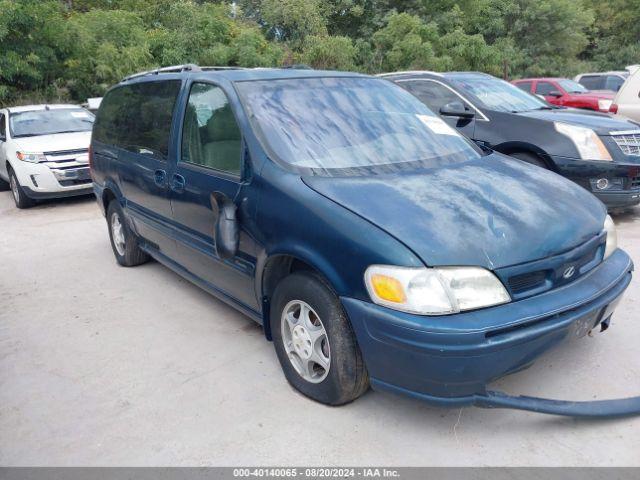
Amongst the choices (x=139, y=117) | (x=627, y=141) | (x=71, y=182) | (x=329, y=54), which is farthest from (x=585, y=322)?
(x=329, y=54)

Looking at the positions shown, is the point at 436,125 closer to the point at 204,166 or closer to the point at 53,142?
the point at 204,166

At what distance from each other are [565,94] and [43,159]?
1234cm

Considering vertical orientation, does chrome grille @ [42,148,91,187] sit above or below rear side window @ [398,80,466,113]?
below

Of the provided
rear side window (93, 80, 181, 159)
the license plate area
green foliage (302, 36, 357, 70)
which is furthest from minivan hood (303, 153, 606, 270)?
green foliage (302, 36, 357, 70)

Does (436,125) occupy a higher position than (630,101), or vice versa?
(436,125)

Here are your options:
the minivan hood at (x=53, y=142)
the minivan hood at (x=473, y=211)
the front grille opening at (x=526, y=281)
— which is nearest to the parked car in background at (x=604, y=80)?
the minivan hood at (x=53, y=142)

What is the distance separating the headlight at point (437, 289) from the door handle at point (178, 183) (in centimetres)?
192

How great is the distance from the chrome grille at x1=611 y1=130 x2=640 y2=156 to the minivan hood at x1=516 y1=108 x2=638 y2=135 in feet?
0.30

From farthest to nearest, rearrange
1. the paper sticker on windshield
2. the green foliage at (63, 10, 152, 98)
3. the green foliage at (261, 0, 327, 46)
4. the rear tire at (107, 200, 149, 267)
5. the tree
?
the green foliage at (261, 0, 327, 46), the green foliage at (63, 10, 152, 98), the tree, the rear tire at (107, 200, 149, 267), the paper sticker on windshield

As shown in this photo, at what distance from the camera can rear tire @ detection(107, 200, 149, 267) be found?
5.43m

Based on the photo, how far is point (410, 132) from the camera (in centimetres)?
368

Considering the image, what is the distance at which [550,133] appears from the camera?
6.05 metres

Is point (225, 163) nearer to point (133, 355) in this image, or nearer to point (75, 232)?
point (133, 355)

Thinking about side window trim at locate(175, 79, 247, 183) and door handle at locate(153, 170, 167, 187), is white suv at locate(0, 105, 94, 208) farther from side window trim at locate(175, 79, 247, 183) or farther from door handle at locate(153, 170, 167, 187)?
side window trim at locate(175, 79, 247, 183)
